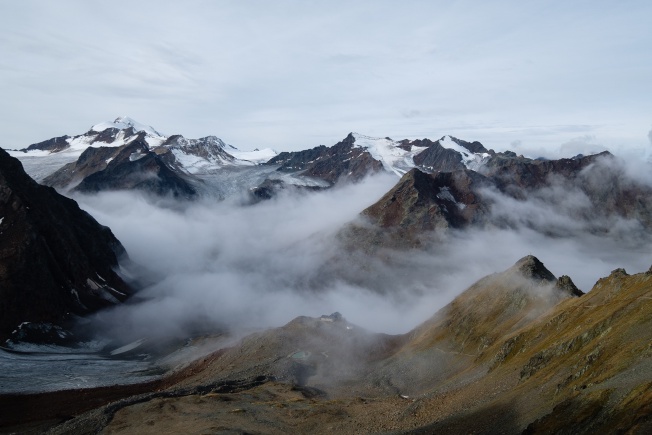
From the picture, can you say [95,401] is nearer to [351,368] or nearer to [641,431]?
[351,368]

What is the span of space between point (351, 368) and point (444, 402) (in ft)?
123

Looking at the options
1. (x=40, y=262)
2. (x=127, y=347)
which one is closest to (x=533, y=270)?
(x=127, y=347)

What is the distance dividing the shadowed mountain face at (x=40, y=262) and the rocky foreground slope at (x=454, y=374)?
60.7m

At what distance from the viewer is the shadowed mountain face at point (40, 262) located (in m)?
145

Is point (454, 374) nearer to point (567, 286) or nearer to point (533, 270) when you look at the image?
point (567, 286)

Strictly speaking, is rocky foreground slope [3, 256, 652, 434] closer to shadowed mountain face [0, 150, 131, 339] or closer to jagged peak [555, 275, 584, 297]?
jagged peak [555, 275, 584, 297]

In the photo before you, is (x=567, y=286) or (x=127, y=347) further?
(x=127, y=347)

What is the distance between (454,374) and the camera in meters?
73.8

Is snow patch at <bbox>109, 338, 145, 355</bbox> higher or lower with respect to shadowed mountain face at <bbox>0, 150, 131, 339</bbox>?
lower

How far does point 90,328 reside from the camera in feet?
502

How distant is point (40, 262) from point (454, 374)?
132 metres

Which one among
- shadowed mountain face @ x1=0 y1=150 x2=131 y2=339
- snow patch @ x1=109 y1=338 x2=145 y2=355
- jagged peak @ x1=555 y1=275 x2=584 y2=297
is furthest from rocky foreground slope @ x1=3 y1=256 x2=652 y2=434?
shadowed mountain face @ x1=0 y1=150 x2=131 y2=339

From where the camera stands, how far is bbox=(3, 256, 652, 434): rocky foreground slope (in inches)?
1543

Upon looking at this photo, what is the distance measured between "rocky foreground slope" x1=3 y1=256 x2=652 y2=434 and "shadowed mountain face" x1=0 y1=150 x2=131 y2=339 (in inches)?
2390
